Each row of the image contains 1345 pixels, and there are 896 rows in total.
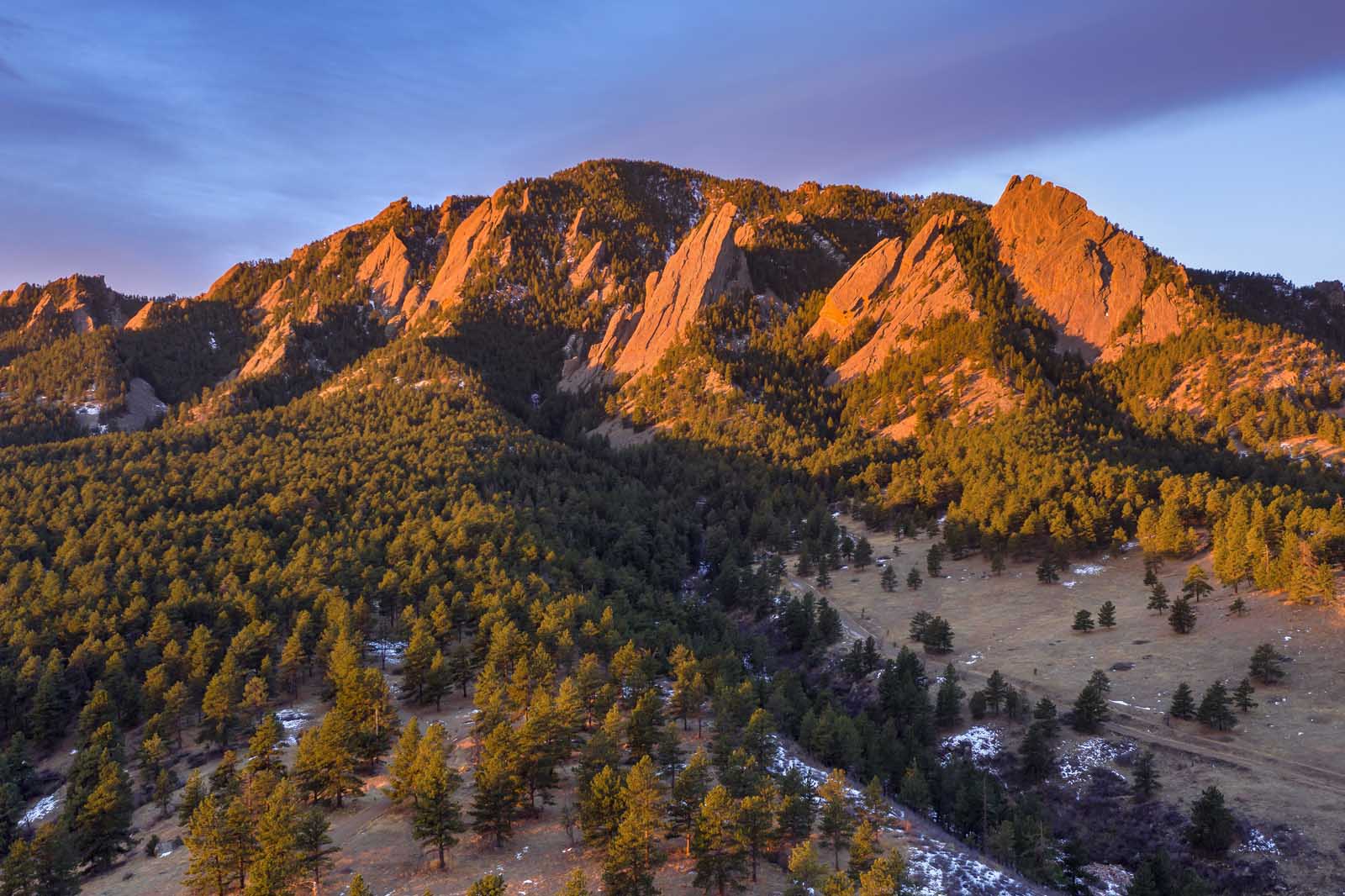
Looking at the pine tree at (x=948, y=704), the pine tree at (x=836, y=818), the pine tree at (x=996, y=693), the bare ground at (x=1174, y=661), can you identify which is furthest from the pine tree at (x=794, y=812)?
the pine tree at (x=996, y=693)

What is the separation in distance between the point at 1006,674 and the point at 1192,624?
69.8 ft

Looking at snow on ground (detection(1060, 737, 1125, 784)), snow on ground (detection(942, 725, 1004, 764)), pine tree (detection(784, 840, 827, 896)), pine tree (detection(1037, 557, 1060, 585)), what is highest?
pine tree (detection(784, 840, 827, 896))

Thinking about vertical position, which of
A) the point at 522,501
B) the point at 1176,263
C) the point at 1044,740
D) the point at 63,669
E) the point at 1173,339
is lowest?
the point at 1044,740

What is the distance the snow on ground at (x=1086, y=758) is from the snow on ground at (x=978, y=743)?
5.70 metres

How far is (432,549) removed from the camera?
100062 millimetres

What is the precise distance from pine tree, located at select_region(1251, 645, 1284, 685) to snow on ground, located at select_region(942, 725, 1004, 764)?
78.4ft

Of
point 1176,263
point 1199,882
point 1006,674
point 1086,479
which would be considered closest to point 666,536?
point 1006,674

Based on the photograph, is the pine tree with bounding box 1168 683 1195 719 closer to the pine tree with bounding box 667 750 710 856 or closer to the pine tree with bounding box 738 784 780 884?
the pine tree with bounding box 738 784 780 884

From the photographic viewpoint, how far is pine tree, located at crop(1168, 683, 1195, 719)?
65.5m

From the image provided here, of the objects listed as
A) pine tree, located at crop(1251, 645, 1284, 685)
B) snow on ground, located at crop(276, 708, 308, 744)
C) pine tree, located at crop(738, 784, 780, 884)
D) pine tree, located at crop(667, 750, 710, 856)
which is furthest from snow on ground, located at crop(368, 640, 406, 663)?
pine tree, located at crop(1251, 645, 1284, 685)

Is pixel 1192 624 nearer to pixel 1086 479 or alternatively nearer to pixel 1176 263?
pixel 1086 479

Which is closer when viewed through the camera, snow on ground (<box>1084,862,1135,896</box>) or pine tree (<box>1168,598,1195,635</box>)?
snow on ground (<box>1084,862,1135,896</box>)

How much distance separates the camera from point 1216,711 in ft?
209

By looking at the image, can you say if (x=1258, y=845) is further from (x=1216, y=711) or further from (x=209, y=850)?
(x=209, y=850)
